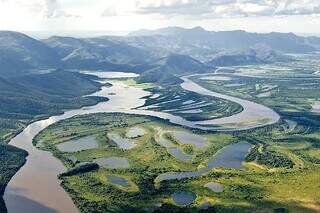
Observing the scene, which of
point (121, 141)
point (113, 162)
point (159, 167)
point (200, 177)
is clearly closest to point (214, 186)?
point (200, 177)

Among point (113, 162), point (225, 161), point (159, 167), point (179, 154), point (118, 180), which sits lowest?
point (179, 154)

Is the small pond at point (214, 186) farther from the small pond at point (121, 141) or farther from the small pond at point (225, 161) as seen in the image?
the small pond at point (121, 141)

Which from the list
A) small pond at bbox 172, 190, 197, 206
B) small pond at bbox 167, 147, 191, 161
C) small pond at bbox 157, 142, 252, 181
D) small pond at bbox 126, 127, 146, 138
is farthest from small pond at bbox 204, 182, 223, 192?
small pond at bbox 126, 127, 146, 138

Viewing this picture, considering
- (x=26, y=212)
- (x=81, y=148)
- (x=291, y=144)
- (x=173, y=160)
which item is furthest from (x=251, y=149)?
(x=26, y=212)

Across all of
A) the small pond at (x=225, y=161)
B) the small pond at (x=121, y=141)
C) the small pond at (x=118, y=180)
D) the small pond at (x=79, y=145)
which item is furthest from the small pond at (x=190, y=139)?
the small pond at (x=118, y=180)

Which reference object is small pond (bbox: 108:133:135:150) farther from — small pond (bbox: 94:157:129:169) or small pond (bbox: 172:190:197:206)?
small pond (bbox: 172:190:197:206)

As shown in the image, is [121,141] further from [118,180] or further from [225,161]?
[118,180]
